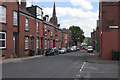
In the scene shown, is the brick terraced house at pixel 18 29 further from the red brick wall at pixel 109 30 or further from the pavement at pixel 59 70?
the red brick wall at pixel 109 30

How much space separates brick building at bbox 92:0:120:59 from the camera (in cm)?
1928

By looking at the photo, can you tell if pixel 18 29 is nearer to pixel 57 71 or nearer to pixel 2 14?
pixel 2 14

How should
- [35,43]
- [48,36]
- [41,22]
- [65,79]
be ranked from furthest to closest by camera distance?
[48,36], [41,22], [35,43], [65,79]

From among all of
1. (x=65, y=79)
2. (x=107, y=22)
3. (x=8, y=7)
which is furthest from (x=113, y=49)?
(x=8, y=7)

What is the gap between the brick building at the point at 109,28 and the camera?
63.3 feet

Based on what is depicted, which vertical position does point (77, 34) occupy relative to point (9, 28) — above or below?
above

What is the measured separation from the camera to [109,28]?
1973cm

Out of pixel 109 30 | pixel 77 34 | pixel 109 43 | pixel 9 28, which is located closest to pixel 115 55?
pixel 109 43

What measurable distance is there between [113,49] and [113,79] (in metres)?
11.4

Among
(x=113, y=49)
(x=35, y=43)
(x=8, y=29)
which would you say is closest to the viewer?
(x=113, y=49)

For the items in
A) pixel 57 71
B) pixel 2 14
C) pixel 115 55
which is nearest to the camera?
pixel 57 71

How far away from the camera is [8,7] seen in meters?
21.0

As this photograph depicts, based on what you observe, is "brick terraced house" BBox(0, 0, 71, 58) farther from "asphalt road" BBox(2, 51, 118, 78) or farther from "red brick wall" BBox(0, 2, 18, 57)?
"asphalt road" BBox(2, 51, 118, 78)

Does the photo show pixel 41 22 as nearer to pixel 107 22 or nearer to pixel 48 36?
pixel 48 36
